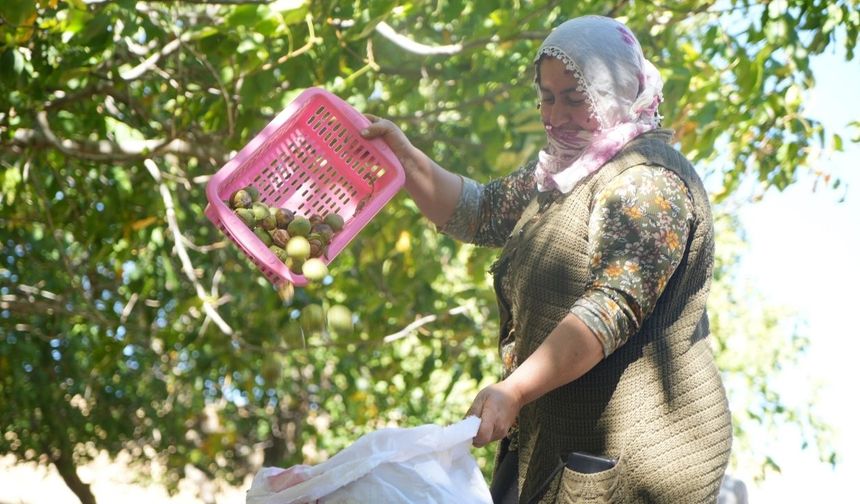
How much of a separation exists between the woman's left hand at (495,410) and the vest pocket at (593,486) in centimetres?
19

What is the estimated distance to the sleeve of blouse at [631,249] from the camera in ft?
6.22

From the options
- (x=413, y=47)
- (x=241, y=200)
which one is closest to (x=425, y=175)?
(x=241, y=200)

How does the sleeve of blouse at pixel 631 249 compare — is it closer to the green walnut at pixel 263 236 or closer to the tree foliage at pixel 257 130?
the green walnut at pixel 263 236

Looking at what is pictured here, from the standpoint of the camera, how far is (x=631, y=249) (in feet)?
6.31

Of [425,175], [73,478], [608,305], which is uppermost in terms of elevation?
[608,305]

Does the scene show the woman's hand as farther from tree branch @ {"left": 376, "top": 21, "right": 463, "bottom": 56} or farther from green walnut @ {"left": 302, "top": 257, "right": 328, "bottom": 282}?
tree branch @ {"left": 376, "top": 21, "right": 463, "bottom": 56}

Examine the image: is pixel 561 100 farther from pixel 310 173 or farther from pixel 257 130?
pixel 257 130

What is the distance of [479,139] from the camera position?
474cm

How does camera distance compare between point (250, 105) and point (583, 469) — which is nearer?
point (583, 469)

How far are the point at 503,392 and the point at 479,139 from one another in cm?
295

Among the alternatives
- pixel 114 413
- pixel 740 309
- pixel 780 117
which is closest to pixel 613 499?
pixel 780 117

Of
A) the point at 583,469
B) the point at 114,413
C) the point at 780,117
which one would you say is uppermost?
the point at 583,469

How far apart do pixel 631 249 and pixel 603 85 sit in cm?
35

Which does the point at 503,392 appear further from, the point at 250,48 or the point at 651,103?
the point at 250,48
